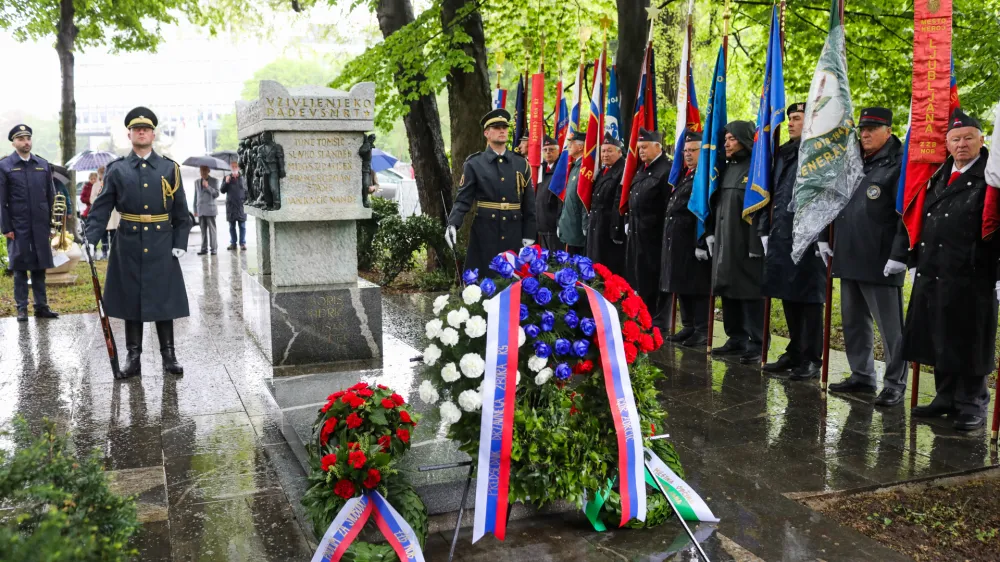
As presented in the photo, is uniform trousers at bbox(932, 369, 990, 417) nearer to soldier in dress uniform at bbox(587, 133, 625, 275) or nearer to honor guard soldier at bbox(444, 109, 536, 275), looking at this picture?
honor guard soldier at bbox(444, 109, 536, 275)

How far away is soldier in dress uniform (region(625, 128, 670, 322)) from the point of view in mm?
8992

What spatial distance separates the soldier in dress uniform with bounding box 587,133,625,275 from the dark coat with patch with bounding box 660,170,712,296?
1.12m

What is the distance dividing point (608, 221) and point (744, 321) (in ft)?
7.27

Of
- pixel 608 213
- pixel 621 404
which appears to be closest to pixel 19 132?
pixel 608 213

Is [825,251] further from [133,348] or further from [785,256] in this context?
[133,348]

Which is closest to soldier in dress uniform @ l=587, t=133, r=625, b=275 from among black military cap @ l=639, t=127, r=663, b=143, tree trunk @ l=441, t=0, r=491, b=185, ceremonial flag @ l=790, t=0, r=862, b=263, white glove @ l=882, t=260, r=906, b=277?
black military cap @ l=639, t=127, r=663, b=143

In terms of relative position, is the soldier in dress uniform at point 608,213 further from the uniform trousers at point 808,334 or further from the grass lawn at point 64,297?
the grass lawn at point 64,297

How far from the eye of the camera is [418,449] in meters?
4.45

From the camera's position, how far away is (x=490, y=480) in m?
3.58

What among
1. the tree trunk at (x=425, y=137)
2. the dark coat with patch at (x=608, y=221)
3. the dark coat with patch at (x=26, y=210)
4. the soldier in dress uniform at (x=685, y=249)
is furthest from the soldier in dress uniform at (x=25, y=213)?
the soldier in dress uniform at (x=685, y=249)

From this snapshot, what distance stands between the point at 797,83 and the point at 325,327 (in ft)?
29.0

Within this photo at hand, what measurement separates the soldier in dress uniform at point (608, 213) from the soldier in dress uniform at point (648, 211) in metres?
0.40

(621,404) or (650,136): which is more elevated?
(650,136)

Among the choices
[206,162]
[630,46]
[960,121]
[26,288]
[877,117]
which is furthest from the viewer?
[206,162]
